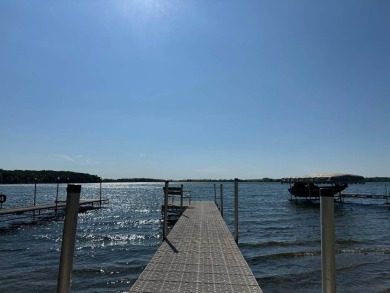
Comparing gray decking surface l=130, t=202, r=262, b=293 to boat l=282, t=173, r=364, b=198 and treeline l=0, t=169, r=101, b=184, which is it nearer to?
boat l=282, t=173, r=364, b=198

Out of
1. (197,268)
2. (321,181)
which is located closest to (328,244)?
(197,268)

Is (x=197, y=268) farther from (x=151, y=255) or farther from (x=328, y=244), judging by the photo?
(x=151, y=255)

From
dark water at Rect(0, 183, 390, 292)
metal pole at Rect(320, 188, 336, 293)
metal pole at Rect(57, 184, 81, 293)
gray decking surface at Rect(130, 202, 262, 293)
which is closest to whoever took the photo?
metal pole at Rect(57, 184, 81, 293)

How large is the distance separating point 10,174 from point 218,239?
174873 millimetres

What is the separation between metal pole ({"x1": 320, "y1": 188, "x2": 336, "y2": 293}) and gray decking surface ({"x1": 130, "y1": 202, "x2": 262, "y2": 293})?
7.34 ft

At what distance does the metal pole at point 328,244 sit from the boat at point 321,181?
1263 inches

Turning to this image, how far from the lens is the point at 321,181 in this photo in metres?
39.5

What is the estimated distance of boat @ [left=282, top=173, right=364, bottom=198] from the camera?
1478 inches

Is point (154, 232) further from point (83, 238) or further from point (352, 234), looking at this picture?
point (352, 234)

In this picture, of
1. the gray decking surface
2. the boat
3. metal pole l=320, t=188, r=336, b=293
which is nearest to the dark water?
the gray decking surface

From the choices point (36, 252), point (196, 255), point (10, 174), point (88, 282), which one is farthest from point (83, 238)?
point (10, 174)

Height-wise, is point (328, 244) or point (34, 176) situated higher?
point (34, 176)

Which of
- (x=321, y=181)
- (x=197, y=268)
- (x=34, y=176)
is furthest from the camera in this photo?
(x=34, y=176)

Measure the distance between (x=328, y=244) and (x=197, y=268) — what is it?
3.88 m
